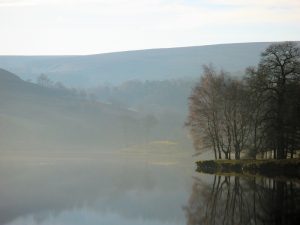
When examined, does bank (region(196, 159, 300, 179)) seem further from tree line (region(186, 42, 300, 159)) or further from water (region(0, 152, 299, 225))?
water (region(0, 152, 299, 225))

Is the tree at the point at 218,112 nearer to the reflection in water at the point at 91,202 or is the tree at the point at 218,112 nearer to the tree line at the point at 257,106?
the tree line at the point at 257,106

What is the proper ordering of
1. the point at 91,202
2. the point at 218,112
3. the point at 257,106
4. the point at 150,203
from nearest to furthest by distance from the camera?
the point at 150,203
the point at 91,202
the point at 257,106
the point at 218,112

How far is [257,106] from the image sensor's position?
70.8 meters

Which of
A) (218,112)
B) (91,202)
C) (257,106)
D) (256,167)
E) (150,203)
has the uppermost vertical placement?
(257,106)

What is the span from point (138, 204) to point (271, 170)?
913 inches

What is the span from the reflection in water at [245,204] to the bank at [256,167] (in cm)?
795

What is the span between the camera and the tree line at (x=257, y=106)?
66.5m

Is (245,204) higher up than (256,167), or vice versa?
(245,204)

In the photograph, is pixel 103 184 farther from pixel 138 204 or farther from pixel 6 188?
pixel 138 204

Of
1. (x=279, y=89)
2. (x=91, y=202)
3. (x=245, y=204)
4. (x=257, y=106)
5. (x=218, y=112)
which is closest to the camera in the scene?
(x=245, y=204)

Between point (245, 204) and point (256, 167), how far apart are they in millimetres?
27659

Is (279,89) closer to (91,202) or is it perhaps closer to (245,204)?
(91,202)

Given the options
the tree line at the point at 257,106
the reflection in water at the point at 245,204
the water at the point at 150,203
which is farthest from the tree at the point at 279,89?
the reflection in water at the point at 245,204

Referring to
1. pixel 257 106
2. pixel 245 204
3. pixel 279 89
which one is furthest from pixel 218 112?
pixel 245 204
